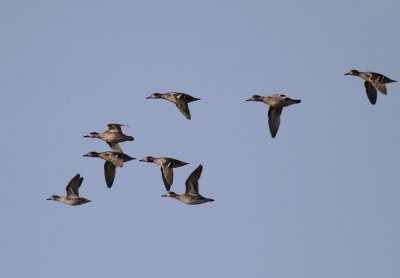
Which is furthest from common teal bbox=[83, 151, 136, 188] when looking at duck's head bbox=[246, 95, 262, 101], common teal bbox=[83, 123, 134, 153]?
duck's head bbox=[246, 95, 262, 101]

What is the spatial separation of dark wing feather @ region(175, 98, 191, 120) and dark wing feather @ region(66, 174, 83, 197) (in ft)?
20.2

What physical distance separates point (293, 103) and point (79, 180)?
10.7m

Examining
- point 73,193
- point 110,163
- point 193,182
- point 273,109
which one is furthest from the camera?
point 73,193

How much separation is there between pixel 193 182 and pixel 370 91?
9.27m

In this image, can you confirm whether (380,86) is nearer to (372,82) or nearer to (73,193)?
(372,82)

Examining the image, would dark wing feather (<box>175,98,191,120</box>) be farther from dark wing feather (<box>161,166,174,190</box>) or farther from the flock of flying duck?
dark wing feather (<box>161,166,174,190</box>)

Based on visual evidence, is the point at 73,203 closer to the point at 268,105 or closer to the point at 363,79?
the point at 268,105

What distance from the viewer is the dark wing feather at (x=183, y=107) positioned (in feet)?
202

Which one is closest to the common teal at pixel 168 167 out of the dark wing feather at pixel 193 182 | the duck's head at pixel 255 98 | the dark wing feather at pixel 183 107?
the dark wing feather at pixel 193 182

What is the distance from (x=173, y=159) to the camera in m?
63.7

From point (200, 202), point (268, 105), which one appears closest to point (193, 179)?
point (200, 202)

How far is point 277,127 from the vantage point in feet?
209

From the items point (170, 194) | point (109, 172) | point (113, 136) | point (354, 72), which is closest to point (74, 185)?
point (109, 172)

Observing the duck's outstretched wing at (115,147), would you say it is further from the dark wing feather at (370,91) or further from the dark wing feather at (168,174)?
the dark wing feather at (370,91)
